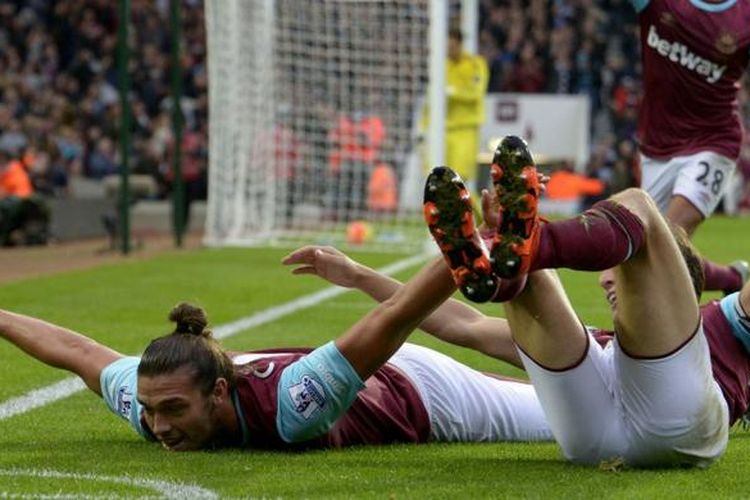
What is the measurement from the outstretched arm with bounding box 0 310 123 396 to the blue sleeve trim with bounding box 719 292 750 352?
219 centimetres

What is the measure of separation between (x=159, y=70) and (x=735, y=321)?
25.1 meters

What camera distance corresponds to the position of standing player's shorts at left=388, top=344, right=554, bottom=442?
5.97 meters

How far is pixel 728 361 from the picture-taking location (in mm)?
5688

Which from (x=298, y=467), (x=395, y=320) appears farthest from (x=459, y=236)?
(x=298, y=467)

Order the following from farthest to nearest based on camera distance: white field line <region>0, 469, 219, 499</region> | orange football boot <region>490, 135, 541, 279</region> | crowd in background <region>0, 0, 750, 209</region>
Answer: crowd in background <region>0, 0, 750, 209</region>
white field line <region>0, 469, 219, 499</region>
orange football boot <region>490, 135, 541, 279</region>

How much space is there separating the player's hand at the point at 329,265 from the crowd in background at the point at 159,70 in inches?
775

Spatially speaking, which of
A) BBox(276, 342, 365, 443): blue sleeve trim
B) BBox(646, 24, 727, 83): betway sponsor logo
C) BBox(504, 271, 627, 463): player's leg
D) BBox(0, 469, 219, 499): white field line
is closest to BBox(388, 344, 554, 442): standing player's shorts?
BBox(276, 342, 365, 443): blue sleeve trim

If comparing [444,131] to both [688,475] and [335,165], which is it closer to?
[335,165]

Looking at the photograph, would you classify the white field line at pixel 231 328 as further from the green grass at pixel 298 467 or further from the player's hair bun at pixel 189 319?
the player's hair bun at pixel 189 319

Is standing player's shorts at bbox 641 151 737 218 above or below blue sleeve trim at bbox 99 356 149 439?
above

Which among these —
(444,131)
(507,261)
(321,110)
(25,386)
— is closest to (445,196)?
(507,261)

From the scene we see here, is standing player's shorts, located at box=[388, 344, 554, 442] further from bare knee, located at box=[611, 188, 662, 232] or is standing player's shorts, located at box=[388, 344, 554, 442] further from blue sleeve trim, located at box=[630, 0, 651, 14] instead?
blue sleeve trim, located at box=[630, 0, 651, 14]

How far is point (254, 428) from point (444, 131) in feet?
37.5

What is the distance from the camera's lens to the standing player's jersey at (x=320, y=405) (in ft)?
18.0
